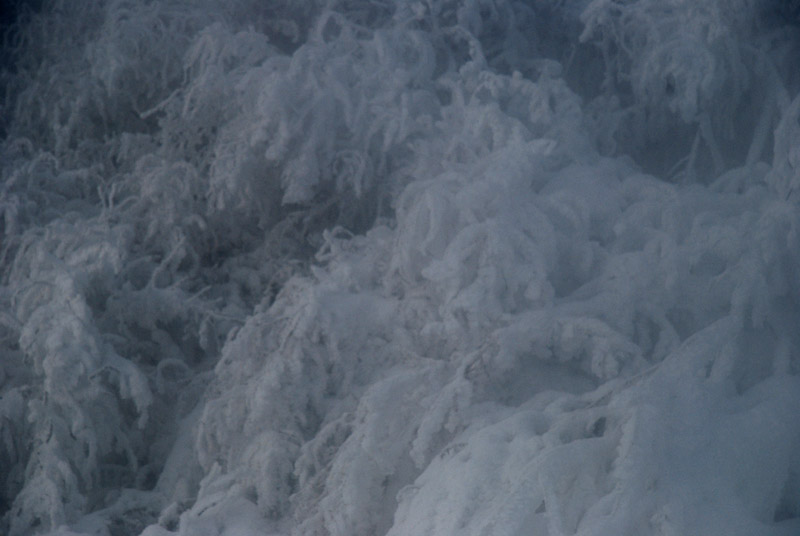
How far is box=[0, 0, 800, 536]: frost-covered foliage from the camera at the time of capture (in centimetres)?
206

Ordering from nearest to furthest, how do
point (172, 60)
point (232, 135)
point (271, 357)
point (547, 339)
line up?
1. point (547, 339)
2. point (271, 357)
3. point (232, 135)
4. point (172, 60)

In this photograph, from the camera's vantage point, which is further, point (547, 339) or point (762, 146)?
point (762, 146)

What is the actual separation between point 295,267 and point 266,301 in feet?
1.07

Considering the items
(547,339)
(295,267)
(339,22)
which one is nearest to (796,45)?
(547,339)

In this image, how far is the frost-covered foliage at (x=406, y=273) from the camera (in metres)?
2.06

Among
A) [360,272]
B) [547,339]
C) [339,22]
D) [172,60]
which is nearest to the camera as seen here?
[547,339]

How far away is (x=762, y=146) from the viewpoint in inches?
133

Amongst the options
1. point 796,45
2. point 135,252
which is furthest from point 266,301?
point 796,45

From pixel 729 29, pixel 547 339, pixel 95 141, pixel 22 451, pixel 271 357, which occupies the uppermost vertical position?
pixel 729 29

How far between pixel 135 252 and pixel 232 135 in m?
0.85

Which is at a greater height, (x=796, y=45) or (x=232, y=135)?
(x=796, y=45)

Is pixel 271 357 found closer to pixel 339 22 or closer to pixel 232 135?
pixel 232 135

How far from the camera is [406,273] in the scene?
3080 mm

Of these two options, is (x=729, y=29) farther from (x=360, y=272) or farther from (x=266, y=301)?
(x=266, y=301)
